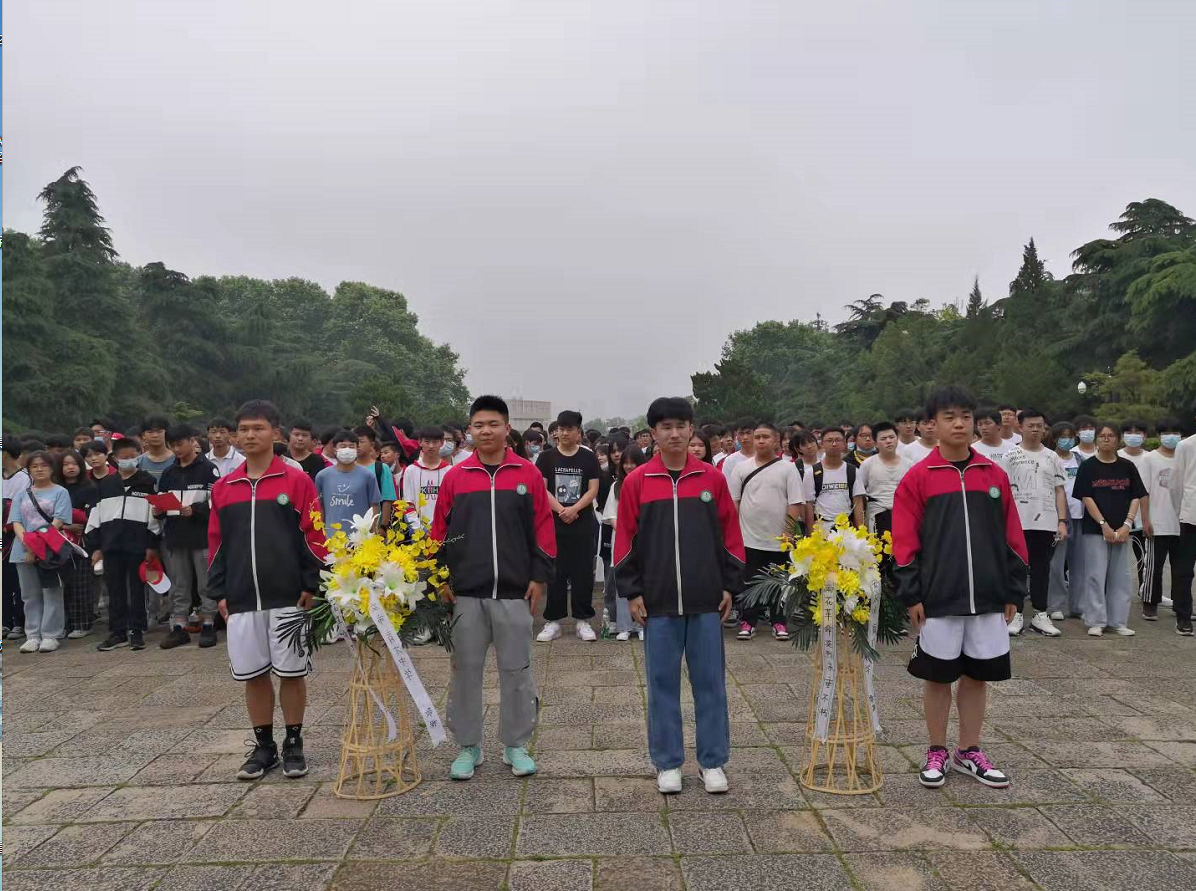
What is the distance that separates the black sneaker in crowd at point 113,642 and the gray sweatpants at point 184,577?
19.5 inches

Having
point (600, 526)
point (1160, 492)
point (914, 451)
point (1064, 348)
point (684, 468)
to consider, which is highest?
point (1064, 348)

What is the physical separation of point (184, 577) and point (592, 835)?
235 inches

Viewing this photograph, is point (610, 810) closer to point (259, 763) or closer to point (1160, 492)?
point (259, 763)

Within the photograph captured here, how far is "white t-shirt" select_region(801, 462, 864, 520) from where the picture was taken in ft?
26.1

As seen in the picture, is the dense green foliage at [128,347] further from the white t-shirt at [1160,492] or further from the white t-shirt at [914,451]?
the white t-shirt at [1160,492]

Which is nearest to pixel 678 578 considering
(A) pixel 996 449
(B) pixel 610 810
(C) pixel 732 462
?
(B) pixel 610 810

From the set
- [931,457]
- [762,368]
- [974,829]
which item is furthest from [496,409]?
[762,368]

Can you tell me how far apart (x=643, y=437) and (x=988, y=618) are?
6972mm

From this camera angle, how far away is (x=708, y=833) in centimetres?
385

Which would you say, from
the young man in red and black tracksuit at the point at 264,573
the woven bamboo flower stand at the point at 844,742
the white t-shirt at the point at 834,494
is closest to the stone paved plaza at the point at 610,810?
the woven bamboo flower stand at the point at 844,742

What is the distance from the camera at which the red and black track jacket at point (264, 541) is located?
4613mm

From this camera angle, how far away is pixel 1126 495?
7.87 metres

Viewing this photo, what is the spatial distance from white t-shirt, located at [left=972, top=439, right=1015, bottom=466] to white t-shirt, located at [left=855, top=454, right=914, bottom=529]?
0.72m

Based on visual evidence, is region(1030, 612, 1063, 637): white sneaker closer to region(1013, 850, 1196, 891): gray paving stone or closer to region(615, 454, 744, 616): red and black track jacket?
region(1013, 850, 1196, 891): gray paving stone
